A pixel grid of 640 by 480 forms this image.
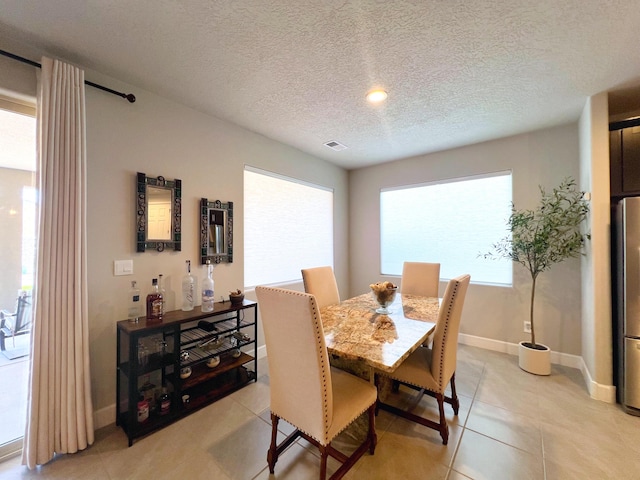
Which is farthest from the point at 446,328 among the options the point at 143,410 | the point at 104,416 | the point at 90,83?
the point at 90,83

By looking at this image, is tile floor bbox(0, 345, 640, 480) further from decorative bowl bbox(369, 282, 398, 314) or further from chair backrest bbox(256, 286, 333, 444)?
decorative bowl bbox(369, 282, 398, 314)

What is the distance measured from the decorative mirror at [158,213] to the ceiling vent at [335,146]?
187cm

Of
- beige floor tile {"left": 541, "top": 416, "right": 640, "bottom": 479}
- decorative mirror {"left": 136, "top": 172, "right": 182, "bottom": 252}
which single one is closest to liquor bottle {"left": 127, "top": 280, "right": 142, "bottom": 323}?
decorative mirror {"left": 136, "top": 172, "right": 182, "bottom": 252}

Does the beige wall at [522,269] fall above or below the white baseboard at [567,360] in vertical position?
above

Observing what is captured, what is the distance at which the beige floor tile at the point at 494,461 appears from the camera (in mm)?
1539

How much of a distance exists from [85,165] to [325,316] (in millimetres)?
2021

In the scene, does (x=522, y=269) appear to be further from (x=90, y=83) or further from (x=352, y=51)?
→ (x=90, y=83)

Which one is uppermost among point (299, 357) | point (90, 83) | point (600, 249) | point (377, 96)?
point (377, 96)

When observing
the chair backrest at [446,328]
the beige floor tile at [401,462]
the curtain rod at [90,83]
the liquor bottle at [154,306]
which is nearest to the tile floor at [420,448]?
the beige floor tile at [401,462]

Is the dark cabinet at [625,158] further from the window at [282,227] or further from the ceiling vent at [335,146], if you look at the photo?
the window at [282,227]

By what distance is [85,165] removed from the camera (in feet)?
5.98

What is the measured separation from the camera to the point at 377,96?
2.29m

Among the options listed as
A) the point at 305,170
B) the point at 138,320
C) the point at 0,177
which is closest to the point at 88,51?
the point at 0,177

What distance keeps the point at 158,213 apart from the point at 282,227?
156 centimetres
